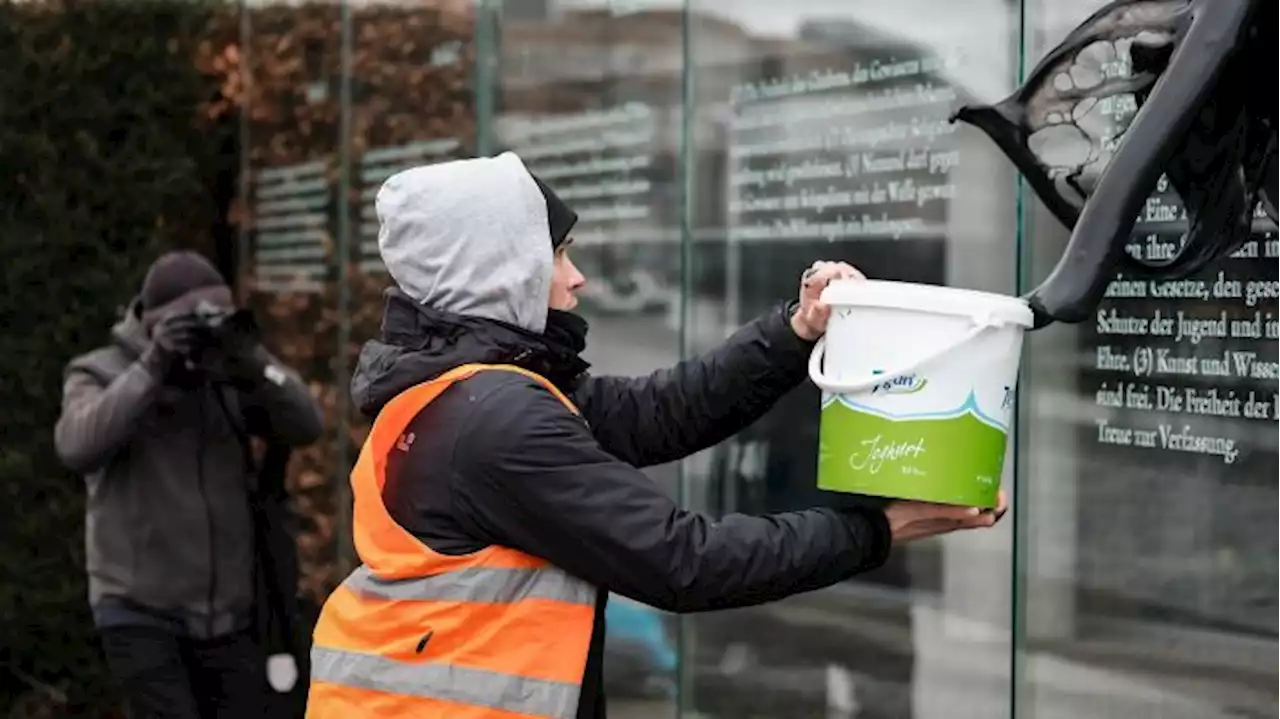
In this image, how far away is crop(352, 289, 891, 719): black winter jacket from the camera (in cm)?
267

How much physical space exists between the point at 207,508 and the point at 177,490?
0.09m

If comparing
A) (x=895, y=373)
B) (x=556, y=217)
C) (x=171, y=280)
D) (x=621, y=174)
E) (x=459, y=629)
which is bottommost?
(x=459, y=629)

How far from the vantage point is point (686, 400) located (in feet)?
10.6

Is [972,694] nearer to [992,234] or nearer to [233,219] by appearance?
[992,234]

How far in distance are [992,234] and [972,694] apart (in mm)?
1034

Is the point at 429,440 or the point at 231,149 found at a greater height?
the point at 231,149

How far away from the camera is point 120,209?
7754 millimetres

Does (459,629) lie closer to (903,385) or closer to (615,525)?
(615,525)

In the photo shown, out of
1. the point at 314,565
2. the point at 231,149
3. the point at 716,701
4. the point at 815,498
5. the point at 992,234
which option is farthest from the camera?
the point at 231,149

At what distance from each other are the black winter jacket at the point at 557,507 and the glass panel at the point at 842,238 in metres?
1.59

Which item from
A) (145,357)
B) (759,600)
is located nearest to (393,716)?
(759,600)

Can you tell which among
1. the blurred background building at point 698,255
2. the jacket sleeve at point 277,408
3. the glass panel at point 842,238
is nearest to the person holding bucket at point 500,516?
the blurred background building at point 698,255

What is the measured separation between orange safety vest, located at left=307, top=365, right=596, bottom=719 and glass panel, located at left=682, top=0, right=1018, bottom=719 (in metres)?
1.70

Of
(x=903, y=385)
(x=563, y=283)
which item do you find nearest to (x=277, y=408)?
(x=563, y=283)
